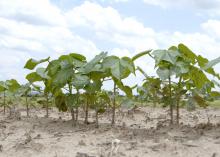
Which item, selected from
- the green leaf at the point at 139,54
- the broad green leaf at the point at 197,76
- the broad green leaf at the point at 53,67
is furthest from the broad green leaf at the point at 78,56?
the broad green leaf at the point at 197,76

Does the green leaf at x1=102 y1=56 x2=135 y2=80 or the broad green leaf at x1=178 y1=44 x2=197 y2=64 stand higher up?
the broad green leaf at x1=178 y1=44 x2=197 y2=64

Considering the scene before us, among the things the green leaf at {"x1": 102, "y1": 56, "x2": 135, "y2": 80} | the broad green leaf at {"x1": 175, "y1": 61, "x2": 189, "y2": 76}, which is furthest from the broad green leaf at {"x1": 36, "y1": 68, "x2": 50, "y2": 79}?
the broad green leaf at {"x1": 175, "y1": 61, "x2": 189, "y2": 76}

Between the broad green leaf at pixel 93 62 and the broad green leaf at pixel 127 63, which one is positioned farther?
the broad green leaf at pixel 93 62

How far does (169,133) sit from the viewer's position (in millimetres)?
4562

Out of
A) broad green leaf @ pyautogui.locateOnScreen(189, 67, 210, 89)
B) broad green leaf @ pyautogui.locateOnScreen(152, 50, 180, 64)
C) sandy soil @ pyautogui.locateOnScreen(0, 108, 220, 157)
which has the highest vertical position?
broad green leaf @ pyautogui.locateOnScreen(152, 50, 180, 64)

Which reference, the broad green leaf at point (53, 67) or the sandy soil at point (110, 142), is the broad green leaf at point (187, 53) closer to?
the sandy soil at point (110, 142)

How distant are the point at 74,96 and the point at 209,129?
1.55 meters

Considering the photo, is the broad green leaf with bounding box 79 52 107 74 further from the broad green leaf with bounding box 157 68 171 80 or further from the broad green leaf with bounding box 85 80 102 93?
the broad green leaf with bounding box 157 68 171 80

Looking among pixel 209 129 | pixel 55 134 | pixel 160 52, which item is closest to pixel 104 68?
pixel 160 52

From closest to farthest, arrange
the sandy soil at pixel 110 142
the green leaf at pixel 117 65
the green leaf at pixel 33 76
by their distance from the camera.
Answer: the sandy soil at pixel 110 142, the green leaf at pixel 117 65, the green leaf at pixel 33 76

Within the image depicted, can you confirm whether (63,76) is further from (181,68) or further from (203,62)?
(203,62)

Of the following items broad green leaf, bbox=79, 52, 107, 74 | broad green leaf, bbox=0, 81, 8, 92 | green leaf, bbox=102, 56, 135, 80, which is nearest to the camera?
green leaf, bbox=102, 56, 135, 80

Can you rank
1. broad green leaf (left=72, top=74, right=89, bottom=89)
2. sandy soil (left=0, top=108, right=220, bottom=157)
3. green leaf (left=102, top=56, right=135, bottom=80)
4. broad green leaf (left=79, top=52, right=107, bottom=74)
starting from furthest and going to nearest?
1. broad green leaf (left=72, top=74, right=89, bottom=89)
2. broad green leaf (left=79, top=52, right=107, bottom=74)
3. green leaf (left=102, top=56, right=135, bottom=80)
4. sandy soil (left=0, top=108, right=220, bottom=157)

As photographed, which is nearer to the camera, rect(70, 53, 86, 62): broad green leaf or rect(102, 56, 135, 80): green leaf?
rect(102, 56, 135, 80): green leaf
